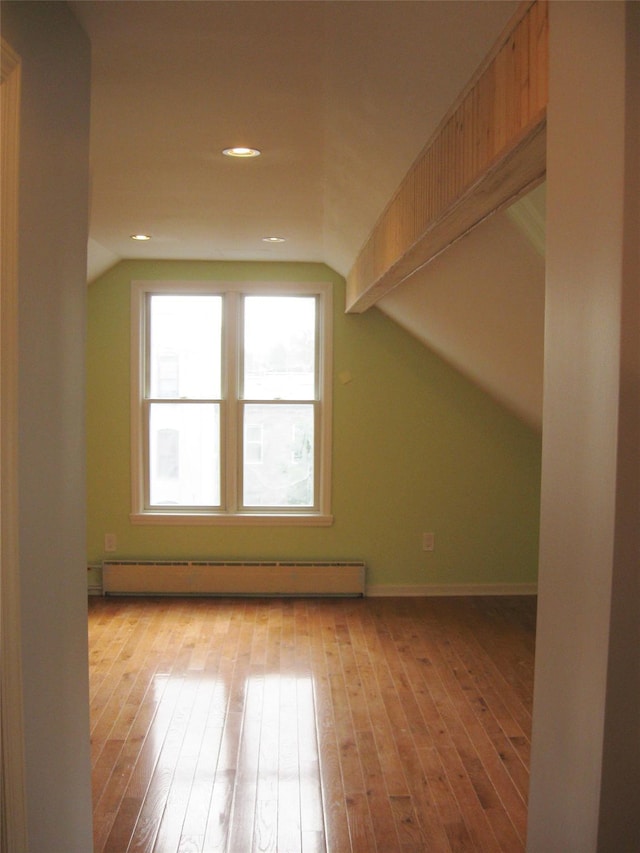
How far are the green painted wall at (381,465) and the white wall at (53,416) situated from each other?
3806mm

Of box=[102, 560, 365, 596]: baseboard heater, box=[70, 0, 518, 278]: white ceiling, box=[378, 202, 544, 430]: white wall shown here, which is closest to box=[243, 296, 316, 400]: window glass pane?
box=[378, 202, 544, 430]: white wall

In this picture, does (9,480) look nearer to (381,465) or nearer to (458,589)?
(381,465)

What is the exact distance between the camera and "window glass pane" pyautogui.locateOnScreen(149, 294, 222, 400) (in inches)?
236

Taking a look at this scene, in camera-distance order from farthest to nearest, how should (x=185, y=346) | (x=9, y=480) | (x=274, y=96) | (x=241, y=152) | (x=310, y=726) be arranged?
(x=185, y=346)
(x=310, y=726)
(x=241, y=152)
(x=274, y=96)
(x=9, y=480)

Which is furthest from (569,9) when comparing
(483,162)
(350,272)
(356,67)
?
(350,272)

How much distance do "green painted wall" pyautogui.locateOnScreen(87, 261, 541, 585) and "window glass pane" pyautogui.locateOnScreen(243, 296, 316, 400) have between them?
19 centimetres

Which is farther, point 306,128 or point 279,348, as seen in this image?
point 279,348

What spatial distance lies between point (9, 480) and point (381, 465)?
447 cm

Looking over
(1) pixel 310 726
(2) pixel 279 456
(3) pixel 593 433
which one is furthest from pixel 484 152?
(2) pixel 279 456

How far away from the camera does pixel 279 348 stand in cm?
603

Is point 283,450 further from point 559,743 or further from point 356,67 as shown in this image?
point 559,743

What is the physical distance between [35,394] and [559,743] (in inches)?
48.3

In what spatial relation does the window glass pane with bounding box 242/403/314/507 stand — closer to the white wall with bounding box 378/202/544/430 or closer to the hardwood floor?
the hardwood floor

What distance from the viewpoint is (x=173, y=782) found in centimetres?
318
